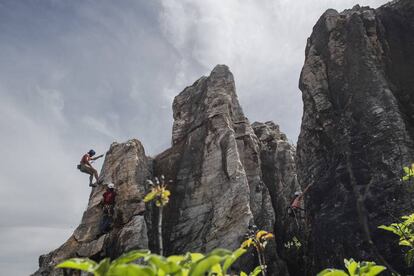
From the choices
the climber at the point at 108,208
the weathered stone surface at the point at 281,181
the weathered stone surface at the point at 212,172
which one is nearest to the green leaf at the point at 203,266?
the weathered stone surface at the point at 212,172

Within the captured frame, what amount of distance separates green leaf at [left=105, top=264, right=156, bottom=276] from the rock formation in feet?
85.6

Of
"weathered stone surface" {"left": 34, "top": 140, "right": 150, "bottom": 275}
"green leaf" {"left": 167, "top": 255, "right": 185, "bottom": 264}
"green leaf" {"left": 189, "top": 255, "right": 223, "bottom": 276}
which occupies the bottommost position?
"green leaf" {"left": 189, "top": 255, "right": 223, "bottom": 276}

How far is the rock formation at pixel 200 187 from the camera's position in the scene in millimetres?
29094

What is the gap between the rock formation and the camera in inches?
1145

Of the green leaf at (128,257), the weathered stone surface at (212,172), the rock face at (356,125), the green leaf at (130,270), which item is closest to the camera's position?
the green leaf at (130,270)

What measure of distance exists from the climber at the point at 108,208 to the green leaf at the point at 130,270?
27.8 m

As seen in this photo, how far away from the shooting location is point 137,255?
2.74 m

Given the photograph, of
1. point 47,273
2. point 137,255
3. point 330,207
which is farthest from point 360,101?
point 47,273

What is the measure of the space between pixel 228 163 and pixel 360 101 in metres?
15.6

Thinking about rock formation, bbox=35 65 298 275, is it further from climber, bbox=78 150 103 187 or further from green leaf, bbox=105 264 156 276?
green leaf, bbox=105 264 156 276

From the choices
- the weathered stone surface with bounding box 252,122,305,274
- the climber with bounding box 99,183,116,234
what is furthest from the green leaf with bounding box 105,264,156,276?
the weathered stone surface with bounding box 252,122,305,274

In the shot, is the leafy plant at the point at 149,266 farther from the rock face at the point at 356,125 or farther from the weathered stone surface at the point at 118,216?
the weathered stone surface at the point at 118,216

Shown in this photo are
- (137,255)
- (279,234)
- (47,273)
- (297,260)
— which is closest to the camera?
(137,255)

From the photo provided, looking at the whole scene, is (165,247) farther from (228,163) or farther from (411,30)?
(411,30)
